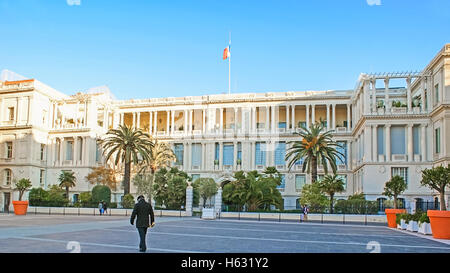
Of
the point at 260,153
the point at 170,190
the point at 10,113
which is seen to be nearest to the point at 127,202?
the point at 170,190

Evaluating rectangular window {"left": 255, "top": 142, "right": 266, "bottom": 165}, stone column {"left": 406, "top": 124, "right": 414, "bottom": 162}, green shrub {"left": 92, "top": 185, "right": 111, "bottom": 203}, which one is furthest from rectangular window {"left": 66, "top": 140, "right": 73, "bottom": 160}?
stone column {"left": 406, "top": 124, "right": 414, "bottom": 162}

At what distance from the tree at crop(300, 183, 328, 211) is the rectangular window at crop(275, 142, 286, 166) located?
1869cm

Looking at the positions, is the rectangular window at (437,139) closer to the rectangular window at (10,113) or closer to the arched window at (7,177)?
the arched window at (7,177)

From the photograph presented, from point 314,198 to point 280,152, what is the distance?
20.1m

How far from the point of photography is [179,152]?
62812 millimetres

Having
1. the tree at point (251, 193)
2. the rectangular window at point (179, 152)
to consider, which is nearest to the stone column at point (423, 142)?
the tree at point (251, 193)

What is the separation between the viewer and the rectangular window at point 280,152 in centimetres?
5912

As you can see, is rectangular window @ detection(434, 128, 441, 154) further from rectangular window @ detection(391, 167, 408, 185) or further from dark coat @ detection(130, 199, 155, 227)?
dark coat @ detection(130, 199, 155, 227)

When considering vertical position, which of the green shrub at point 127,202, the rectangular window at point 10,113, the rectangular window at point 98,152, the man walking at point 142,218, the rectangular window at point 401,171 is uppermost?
the rectangular window at point 10,113

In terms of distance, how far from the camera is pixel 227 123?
6359cm

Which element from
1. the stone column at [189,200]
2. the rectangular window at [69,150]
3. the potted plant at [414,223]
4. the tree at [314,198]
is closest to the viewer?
the potted plant at [414,223]

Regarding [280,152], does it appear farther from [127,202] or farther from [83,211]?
[83,211]

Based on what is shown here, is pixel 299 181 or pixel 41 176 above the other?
pixel 299 181

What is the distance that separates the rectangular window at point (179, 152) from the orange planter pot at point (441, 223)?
45.9 metres
